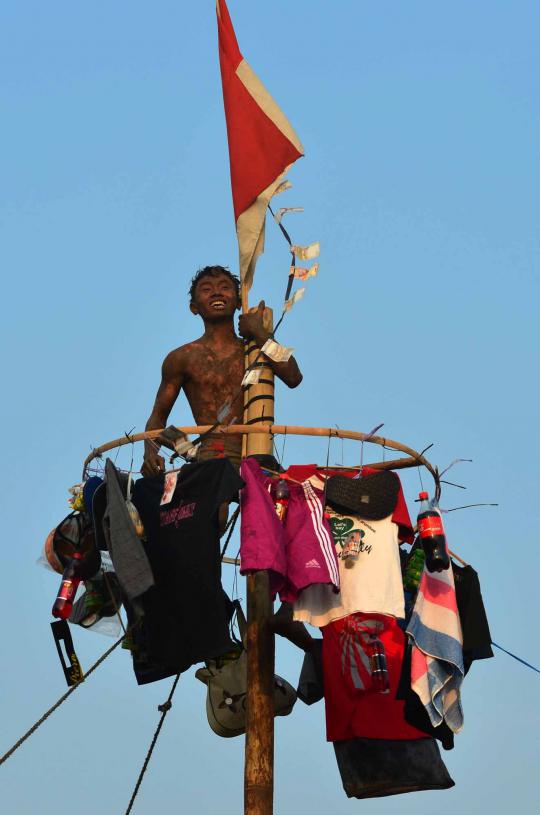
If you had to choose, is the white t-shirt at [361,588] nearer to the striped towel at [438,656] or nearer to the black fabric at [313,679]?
the striped towel at [438,656]

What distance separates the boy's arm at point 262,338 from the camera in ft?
37.4

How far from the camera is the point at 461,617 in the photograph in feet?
34.9

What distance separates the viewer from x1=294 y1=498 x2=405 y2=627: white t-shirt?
10305 millimetres

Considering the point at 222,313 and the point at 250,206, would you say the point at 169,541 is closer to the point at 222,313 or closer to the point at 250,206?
the point at 222,313

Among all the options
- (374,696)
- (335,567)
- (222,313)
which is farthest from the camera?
(222,313)

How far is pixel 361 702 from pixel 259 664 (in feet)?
3.79

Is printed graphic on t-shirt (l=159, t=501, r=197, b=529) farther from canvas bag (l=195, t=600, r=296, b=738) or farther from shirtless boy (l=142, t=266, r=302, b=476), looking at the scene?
canvas bag (l=195, t=600, r=296, b=738)

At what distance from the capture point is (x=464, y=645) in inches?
412

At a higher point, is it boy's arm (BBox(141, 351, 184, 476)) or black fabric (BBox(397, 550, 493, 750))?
boy's arm (BBox(141, 351, 184, 476))

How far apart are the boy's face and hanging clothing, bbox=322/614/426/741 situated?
299 cm

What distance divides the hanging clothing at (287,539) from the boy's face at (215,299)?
6.61ft

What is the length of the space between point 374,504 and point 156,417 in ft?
7.50

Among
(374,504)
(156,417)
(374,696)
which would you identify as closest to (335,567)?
(374,504)

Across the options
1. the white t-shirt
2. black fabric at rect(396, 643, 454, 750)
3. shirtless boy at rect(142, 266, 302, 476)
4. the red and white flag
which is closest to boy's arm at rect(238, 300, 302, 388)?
shirtless boy at rect(142, 266, 302, 476)
